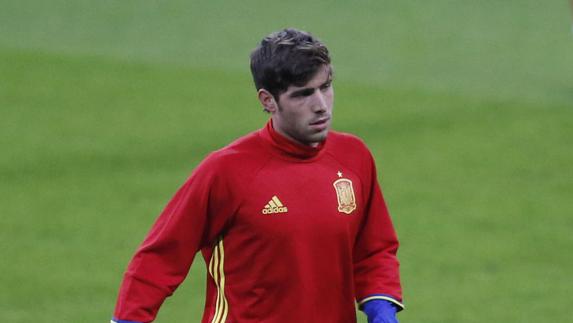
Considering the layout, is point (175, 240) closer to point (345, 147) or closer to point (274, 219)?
point (274, 219)

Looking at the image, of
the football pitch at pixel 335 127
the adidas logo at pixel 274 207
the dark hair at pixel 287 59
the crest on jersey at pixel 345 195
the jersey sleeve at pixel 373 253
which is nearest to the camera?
the dark hair at pixel 287 59

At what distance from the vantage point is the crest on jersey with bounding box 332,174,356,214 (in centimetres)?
544

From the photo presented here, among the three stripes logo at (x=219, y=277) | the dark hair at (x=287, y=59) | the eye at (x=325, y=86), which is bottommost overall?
the three stripes logo at (x=219, y=277)

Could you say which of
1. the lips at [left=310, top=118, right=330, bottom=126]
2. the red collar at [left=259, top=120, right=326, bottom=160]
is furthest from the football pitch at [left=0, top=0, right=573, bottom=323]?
the lips at [left=310, top=118, right=330, bottom=126]

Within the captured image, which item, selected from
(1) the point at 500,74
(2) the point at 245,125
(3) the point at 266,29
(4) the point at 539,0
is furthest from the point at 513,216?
(4) the point at 539,0

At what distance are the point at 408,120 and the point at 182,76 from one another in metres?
3.36

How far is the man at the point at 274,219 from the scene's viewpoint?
5.26m

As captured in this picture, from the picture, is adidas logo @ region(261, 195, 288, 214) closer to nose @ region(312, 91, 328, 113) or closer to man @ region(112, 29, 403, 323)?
man @ region(112, 29, 403, 323)

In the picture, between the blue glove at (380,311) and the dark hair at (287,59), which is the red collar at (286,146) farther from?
the blue glove at (380,311)

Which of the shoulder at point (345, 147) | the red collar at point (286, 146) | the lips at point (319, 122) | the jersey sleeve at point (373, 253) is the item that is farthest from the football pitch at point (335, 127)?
the lips at point (319, 122)

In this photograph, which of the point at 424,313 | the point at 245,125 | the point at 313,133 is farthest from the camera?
the point at 245,125

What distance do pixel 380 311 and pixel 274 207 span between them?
2.02 ft

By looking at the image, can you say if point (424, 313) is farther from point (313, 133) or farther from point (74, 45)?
point (74, 45)

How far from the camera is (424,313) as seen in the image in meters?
10.8
